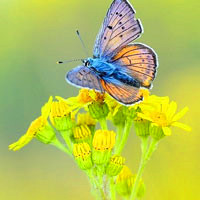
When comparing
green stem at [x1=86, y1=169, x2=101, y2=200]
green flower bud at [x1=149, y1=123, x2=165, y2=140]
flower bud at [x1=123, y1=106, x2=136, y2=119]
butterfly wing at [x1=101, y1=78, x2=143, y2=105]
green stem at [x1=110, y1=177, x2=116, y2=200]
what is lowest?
green stem at [x1=110, y1=177, x2=116, y2=200]

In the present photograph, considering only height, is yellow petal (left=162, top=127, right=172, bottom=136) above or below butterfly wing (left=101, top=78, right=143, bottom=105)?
below

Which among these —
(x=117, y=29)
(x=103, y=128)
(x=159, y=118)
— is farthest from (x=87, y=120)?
(x=117, y=29)

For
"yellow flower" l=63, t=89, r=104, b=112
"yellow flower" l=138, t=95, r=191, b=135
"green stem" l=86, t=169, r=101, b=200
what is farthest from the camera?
"yellow flower" l=63, t=89, r=104, b=112

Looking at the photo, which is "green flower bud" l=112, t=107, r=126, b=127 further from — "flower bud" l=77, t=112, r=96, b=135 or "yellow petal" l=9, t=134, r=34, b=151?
"yellow petal" l=9, t=134, r=34, b=151

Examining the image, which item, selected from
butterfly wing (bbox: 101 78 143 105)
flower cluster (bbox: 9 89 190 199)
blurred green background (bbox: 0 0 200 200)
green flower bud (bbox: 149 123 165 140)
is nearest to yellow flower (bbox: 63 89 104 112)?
flower cluster (bbox: 9 89 190 199)

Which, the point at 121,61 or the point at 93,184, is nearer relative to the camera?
the point at 93,184

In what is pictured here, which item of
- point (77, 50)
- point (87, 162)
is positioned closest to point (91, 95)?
point (87, 162)

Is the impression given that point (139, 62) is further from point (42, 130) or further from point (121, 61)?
point (42, 130)

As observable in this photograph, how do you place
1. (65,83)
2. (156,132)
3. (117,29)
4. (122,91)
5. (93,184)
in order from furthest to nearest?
1. (65,83)
2. (117,29)
3. (156,132)
4. (122,91)
5. (93,184)

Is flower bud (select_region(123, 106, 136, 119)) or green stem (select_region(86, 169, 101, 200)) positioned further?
flower bud (select_region(123, 106, 136, 119))
